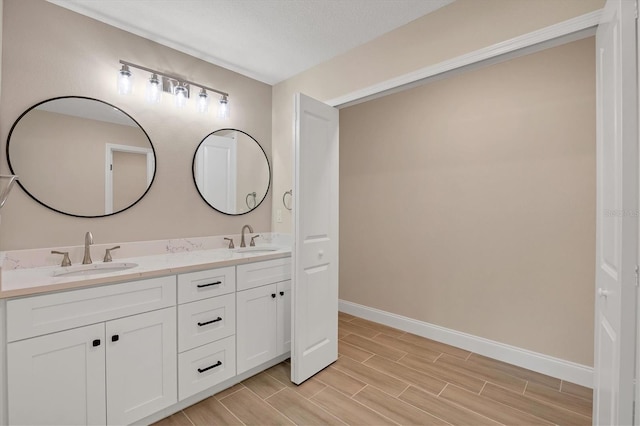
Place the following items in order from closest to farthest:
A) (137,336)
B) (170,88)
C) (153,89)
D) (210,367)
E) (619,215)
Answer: (619,215) → (137,336) → (210,367) → (153,89) → (170,88)

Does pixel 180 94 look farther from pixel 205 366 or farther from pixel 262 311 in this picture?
pixel 205 366

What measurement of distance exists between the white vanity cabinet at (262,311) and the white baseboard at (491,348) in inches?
52.7

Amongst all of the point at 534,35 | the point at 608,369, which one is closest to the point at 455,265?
the point at 608,369

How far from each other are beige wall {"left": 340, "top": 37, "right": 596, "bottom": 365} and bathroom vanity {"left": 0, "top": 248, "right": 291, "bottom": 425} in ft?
5.08

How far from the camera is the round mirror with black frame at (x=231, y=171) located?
2666 mm

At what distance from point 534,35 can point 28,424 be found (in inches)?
124

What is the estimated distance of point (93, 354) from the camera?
1.58 m

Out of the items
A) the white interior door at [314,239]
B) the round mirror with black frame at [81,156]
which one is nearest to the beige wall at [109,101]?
the round mirror with black frame at [81,156]

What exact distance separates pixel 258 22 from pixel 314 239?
5.29ft

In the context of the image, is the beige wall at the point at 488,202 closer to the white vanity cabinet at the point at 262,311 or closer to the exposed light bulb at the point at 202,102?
the white vanity cabinet at the point at 262,311

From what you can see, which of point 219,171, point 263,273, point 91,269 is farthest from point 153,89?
point 263,273

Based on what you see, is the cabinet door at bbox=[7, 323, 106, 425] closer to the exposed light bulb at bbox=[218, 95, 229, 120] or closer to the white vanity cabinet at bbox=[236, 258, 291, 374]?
the white vanity cabinet at bbox=[236, 258, 291, 374]

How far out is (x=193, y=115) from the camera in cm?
258

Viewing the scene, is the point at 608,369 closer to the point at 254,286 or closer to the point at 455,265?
the point at 455,265
